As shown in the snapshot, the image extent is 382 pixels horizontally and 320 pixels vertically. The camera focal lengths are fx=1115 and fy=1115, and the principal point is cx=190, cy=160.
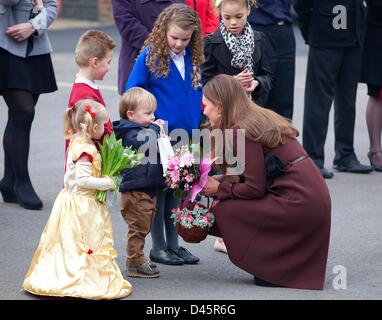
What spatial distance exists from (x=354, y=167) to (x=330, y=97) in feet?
2.08

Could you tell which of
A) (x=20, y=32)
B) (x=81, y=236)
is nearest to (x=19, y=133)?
(x=20, y=32)

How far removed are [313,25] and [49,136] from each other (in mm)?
2995

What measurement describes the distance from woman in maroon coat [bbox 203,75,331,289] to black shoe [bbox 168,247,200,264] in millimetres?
577

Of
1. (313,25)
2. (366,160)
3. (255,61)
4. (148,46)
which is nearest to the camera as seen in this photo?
(148,46)

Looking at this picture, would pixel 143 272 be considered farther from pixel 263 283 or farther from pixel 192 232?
pixel 263 283

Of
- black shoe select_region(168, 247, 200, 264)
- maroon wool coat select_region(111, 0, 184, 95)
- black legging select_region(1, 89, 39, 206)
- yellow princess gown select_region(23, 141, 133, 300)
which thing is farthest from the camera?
maroon wool coat select_region(111, 0, 184, 95)

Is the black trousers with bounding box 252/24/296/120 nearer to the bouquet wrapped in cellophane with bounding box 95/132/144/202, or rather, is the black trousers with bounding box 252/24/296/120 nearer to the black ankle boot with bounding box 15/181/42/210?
the black ankle boot with bounding box 15/181/42/210

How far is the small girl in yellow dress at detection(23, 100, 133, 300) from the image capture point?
229 inches

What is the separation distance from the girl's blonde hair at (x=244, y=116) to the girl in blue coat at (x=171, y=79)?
0.51 m

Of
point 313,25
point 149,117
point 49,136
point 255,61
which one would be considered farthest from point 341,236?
point 49,136

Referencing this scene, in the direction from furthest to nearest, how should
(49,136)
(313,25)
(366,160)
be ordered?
(49,136), (366,160), (313,25)

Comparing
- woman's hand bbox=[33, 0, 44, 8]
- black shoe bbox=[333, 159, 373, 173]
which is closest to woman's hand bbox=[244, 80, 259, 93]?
woman's hand bbox=[33, 0, 44, 8]

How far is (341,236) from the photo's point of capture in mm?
7445
